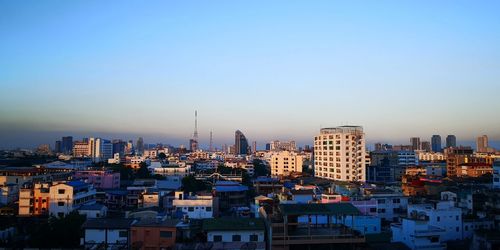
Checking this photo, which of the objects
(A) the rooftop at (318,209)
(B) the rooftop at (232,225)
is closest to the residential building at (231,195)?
(B) the rooftop at (232,225)

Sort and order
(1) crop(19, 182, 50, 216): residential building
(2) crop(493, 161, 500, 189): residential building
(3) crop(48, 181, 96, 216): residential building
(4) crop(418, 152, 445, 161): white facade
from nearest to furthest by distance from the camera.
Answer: (3) crop(48, 181, 96, 216): residential building < (1) crop(19, 182, 50, 216): residential building < (2) crop(493, 161, 500, 189): residential building < (4) crop(418, 152, 445, 161): white facade

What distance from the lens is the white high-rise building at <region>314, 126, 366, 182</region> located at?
42.1 meters

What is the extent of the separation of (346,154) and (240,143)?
9660 centimetres

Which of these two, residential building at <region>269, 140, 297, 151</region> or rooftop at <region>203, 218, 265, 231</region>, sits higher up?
residential building at <region>269, 140, 297, 151</region>

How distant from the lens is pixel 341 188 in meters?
28.4

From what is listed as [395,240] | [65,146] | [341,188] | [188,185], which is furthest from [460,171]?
[65,146]

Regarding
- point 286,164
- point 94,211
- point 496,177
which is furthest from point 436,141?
point 94,211

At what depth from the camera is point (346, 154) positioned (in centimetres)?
4250

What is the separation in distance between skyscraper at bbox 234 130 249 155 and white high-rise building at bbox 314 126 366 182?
9189cm

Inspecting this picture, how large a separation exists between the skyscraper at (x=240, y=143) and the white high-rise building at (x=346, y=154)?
3618 inches

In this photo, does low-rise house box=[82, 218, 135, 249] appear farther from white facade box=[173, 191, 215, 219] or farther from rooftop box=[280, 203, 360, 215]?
white facade box=[173, 191, 215, 219]

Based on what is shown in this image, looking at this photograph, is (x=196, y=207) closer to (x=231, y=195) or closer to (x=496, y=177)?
(x=231, y=195)

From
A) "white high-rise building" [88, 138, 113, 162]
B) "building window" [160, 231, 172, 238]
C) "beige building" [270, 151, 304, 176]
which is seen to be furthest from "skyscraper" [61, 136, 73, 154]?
"building window" [160, 231, 172, 238]

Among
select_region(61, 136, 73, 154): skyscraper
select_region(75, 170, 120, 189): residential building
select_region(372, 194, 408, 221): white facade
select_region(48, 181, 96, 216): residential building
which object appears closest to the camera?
select_region(372, 194, 408, 221): white facade
